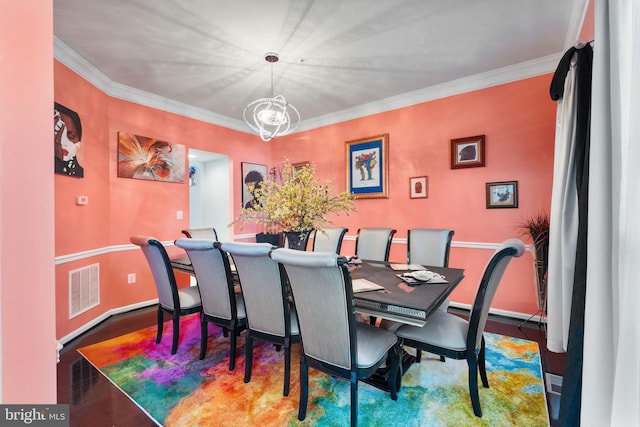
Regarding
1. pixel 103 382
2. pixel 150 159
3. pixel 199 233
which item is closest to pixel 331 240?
pixel 199 233

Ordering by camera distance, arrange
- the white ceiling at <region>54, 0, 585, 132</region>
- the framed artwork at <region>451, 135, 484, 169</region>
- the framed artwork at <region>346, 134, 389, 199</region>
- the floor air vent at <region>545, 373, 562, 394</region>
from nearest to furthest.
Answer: the floor air vent at <region>545, 373, 562, 394</region>
the white ceiling at <region>54, 0, 585, 132</region>
the framed artwork at <region>451, 135, 484, 169</region>
the framed artwork at <region>346, 134, 389, 199</region>

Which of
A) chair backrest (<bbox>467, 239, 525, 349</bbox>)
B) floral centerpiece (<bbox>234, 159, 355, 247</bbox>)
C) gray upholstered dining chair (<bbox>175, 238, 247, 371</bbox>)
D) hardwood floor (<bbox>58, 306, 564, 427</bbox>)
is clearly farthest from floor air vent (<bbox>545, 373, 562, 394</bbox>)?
gray upholstered dining chair (<bbox>175, 238, 247, 371</bbox>)

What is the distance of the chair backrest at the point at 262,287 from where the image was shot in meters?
1.78

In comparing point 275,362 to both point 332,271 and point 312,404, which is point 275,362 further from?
point 332,271

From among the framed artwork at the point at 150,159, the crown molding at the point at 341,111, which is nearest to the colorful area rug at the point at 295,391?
the framed artwork at the point at 150,159

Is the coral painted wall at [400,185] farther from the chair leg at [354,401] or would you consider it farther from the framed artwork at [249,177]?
the chair leg at [354,401]

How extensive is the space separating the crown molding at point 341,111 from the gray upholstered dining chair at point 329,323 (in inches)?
118

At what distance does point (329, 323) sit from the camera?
1.48 metres

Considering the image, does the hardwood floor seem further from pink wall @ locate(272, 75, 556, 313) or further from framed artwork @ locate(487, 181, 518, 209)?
framed artwork @ locate(487, 181, 518, 209)

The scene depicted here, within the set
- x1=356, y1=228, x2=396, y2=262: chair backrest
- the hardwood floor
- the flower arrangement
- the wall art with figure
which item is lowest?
the hardwood floor

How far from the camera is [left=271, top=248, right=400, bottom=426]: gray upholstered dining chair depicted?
4.53 ft

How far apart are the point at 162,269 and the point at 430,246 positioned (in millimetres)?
2378

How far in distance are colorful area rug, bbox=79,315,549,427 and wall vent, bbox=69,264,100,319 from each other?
513 mm

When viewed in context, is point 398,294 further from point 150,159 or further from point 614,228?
point 150,159
